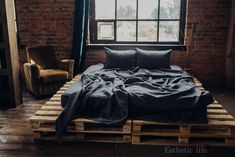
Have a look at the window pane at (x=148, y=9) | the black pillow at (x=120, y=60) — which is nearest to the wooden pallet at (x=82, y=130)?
the black pillow at (x=120, y=60)

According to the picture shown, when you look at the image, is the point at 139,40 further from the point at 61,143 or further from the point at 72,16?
the point at 61,143

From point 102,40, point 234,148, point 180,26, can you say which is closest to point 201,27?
point 180,26

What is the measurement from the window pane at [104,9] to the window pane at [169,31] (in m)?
0.99

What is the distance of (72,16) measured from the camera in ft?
16.5

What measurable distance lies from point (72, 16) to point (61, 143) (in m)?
2.98

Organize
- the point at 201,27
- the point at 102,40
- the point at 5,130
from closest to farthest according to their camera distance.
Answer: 1. the point at 5,130
2. the point at 201,27
3. the point at 102,40

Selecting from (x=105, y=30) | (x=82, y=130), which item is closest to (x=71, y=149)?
(x=82, y=130)

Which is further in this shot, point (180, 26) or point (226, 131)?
point (180, 26)

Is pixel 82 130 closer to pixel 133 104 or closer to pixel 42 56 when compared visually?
pixel 133 104

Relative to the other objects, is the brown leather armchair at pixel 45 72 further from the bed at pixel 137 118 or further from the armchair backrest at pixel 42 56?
the bed at pixel 137 118

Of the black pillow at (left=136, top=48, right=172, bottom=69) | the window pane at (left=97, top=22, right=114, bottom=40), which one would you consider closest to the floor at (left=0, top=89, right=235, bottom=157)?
the black pillow at (left=136, top=48, right=172, bottom=69)

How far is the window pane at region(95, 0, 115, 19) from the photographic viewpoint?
5.02 metres

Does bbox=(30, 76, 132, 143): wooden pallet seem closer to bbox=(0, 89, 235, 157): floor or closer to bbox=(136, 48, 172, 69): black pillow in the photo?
bbox=(0, 89, 235, 157): floor

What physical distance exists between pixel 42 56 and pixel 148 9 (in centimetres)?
220
